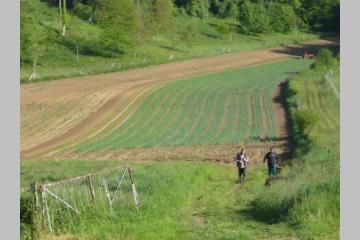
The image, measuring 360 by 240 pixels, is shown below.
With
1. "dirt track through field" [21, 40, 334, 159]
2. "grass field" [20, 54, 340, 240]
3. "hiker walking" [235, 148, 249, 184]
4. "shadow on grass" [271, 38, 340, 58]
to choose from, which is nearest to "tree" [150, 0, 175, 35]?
"dirt track through field" [21, 40, 334, 159]

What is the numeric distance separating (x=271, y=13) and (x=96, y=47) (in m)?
44.7

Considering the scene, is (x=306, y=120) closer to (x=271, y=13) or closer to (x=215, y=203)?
(x=215, y=203)

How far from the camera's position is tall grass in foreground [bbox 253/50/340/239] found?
52.6 ft

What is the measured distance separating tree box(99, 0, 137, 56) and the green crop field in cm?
1444

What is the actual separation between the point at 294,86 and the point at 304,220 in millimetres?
38022

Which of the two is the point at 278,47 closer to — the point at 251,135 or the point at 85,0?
the point at 85,0

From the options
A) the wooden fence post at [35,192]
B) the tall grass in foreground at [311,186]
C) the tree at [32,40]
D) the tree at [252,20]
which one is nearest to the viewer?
the wooden fence post at [35,192]

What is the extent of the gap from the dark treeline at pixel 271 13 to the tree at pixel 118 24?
2360cm

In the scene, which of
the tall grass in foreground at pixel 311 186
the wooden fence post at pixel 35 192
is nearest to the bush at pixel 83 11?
the tall grass in foreground at pixel 311 186

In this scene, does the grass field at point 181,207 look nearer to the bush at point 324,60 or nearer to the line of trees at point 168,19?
Result: the line of trees at point 168,19

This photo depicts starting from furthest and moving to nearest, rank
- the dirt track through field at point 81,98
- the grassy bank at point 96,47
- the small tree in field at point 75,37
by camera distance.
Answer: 1. the small tree in field at point 75,37
2. the grassy bank at point 96,47
3. the dirt track through field at point 81,98

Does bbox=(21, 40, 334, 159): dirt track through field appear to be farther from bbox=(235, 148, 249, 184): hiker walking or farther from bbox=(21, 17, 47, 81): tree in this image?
bbox=(235, 148, 249, 184): hiker walking

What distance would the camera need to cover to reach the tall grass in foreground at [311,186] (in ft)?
52.6

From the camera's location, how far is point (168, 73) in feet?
215
